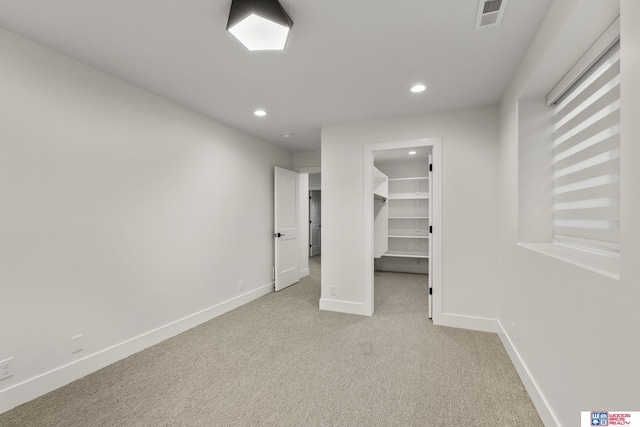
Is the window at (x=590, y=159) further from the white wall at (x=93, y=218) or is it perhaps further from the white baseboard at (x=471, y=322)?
the white wall at (x=93, y=218)

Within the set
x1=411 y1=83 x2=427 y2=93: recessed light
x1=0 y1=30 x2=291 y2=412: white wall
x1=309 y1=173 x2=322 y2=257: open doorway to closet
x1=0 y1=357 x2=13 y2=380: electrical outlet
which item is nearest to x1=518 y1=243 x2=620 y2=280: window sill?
x1=411 y1=83 x2=427 y2=93: recessed light

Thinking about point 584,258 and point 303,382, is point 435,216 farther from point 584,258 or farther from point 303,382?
point 303,382

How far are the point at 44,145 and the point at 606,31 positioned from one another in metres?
3.52

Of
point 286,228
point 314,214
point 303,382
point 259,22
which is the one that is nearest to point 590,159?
point 259,22

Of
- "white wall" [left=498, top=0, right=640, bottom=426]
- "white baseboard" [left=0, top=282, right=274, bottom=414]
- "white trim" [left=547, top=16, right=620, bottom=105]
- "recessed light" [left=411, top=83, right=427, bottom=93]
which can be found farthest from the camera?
"recessed light" [left=411, top=83, right=427, bottom=93]

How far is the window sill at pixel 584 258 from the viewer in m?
1.18

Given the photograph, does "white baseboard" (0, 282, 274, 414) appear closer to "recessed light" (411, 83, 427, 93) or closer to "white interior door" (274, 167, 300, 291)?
"white interior door" (274, 167, 300, 291)

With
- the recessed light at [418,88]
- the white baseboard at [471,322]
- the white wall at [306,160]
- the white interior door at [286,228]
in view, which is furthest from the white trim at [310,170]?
the white baseboard at [471,322]

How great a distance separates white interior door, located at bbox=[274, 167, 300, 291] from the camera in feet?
15.3

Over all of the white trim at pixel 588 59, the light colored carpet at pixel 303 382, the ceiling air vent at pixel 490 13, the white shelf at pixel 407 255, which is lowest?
the light colored carpet at pixel 303 382

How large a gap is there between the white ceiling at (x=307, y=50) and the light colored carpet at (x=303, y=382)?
8.07ft

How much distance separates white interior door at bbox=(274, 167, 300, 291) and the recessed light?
2563 mm

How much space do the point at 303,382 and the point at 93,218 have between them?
2.14 metres

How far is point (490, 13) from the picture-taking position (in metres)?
1.66
